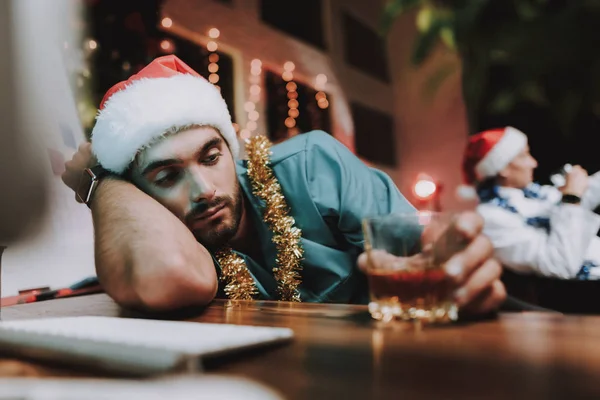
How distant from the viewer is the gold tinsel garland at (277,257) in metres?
1.11

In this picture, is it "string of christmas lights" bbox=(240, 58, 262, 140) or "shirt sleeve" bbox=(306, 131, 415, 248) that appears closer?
"shirt sleeve" bbox=(306, 131, 415, 248)

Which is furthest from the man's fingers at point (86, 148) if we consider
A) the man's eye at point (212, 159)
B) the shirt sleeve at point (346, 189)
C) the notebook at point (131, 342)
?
the notebook at point (131, 342)

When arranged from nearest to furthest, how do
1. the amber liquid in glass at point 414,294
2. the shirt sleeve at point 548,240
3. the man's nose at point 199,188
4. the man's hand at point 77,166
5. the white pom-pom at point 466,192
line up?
the amber liquid in glass at point 414,294 < the man's nose at point 199,188 < the man's hand at point 77,166 < the shirt sleeve at point 548,240 < the white pom-pom at point 466,192

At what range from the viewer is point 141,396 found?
0.89 ft

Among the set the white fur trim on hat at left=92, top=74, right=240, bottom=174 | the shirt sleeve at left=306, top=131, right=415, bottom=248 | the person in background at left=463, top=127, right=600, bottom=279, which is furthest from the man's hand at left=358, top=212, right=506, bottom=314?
the person in background at left=463, top=127, right=600, bottom=279

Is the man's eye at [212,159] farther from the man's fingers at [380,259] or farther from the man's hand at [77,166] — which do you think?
the man's fingers at [380,259]

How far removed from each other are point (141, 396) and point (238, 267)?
851 millimetres

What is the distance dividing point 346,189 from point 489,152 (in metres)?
1.14

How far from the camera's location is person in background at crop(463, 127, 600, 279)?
171cm

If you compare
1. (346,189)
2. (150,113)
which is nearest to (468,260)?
(346,189)

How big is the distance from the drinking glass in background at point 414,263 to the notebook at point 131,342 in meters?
0.15

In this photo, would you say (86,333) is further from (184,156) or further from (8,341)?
(184,156)

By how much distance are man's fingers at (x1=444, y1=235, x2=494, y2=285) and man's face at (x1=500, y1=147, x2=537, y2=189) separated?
158 centimetres

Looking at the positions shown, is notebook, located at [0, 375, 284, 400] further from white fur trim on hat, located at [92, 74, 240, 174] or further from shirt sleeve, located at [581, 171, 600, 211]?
shirt sleeve, located at [581, 171, 600, 211]
